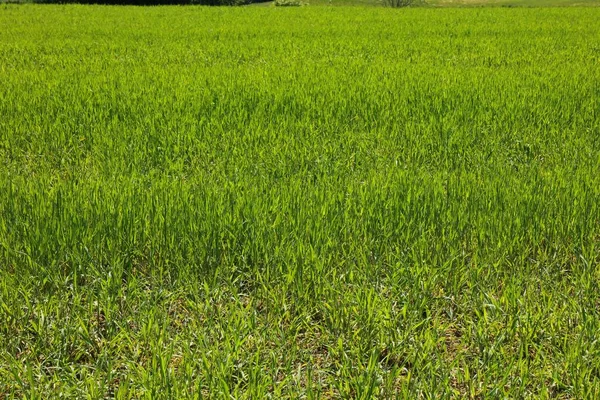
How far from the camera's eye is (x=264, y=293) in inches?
92.8

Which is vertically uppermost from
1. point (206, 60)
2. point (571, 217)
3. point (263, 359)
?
point (206, 60)

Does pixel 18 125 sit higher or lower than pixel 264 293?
higher

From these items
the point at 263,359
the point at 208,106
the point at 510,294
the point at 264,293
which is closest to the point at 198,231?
the point at 264,293

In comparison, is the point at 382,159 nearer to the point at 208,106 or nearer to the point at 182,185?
the point at 182,185

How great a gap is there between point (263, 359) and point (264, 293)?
39cm

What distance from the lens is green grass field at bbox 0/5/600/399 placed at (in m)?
1.92

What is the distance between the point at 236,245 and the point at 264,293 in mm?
398

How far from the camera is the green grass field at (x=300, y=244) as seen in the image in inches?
75.6

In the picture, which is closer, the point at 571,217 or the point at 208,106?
the point at 571,217

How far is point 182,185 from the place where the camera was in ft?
10.6

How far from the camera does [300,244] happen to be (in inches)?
99.7

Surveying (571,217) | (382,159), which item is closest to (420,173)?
(382,159)

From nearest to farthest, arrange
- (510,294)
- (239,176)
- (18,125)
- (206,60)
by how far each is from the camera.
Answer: (510,294)
(239,176)
(18,125)
(206,60)

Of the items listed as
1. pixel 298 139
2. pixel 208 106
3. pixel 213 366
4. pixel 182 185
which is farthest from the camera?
pixel 208 106
